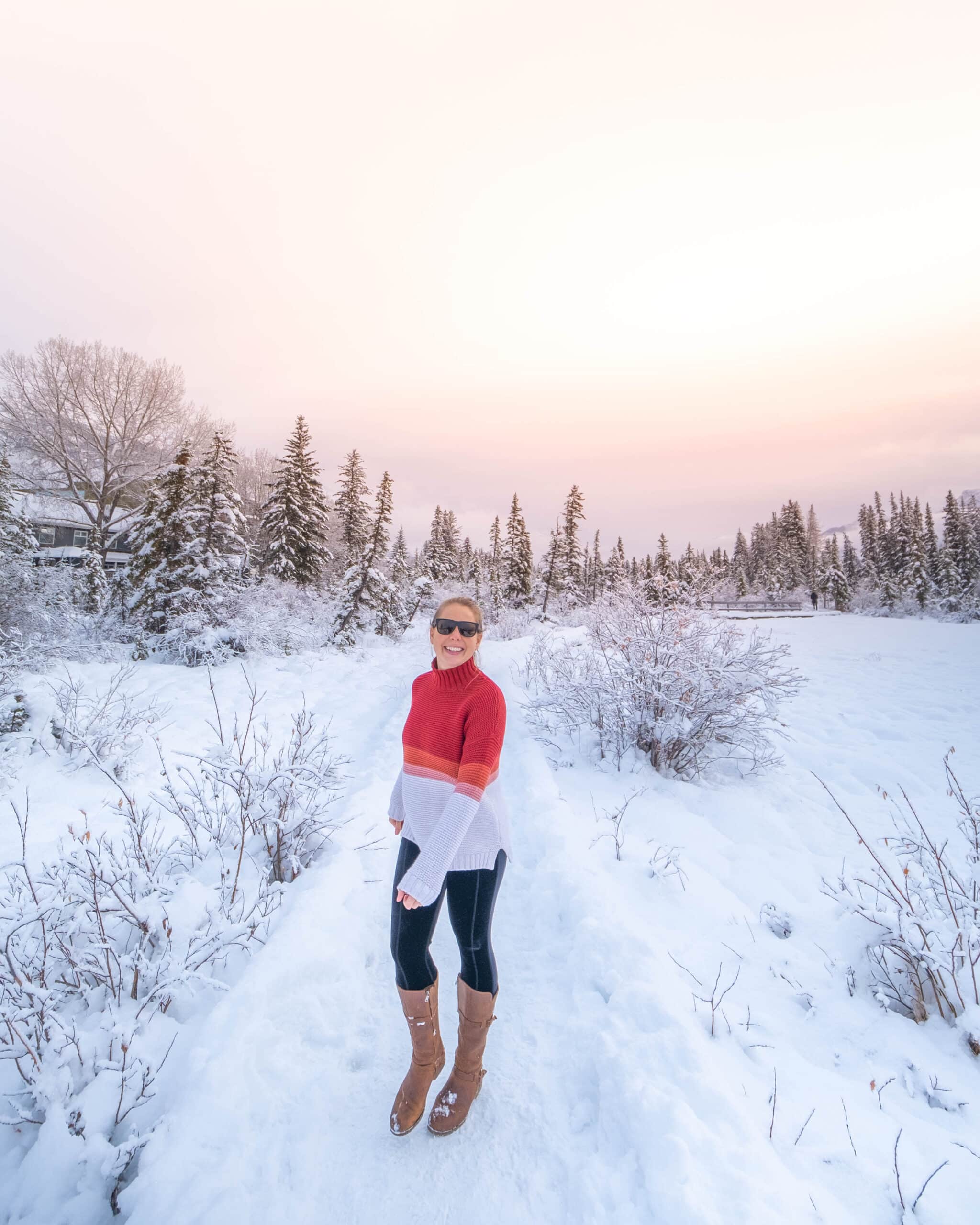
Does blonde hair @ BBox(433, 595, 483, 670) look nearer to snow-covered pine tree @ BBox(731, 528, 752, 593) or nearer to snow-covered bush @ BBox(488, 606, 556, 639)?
snow-covered bush @ BBox(488, 606, 556, 639)

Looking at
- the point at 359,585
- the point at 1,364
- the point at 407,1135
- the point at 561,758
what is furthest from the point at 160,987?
the point at 1,364

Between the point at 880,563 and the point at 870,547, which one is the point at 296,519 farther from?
the point at 870,547

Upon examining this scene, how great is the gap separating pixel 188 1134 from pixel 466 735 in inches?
75.7

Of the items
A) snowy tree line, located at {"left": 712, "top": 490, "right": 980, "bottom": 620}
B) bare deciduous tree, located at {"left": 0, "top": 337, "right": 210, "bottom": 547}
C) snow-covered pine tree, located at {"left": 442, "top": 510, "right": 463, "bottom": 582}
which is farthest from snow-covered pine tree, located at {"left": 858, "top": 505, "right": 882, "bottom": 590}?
bare deciduous tree, located at {"left": 0, "top": 337, "right": 210, "bottom": 547}

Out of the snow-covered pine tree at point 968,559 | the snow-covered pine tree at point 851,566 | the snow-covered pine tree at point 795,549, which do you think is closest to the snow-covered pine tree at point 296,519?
the snow-covered pine tree at point 968,559

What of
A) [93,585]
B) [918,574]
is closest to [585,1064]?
[93,585]

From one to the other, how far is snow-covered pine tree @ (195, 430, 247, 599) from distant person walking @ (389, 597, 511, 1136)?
45.6 feet

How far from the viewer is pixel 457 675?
2.40 meters

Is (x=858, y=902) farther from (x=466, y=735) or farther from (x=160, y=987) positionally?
(x=160, y=987)

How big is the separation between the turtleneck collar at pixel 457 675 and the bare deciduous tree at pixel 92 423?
23.8 meters

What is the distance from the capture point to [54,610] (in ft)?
39.3

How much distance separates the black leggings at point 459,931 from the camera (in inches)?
87.8

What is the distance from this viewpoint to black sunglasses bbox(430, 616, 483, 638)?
2420mm

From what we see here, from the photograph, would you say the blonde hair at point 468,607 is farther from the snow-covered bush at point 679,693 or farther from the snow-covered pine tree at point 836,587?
the snow-covered pine tree at point 836,587
